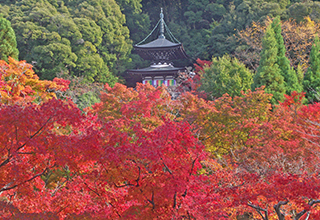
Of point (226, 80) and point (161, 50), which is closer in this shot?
point (226, 80)

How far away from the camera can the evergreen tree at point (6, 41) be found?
20266mm

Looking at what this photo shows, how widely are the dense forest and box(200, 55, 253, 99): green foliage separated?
0.21 ft

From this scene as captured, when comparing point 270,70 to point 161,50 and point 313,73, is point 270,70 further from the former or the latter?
point 161,50

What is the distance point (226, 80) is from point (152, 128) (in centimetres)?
649

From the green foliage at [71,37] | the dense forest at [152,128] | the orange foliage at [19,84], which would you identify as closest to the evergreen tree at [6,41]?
the dense forest at [152,128]

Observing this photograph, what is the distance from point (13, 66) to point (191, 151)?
10160mm

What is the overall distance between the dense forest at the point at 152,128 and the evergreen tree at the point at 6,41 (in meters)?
0.06

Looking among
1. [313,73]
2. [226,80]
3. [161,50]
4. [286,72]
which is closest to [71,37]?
[161,50]

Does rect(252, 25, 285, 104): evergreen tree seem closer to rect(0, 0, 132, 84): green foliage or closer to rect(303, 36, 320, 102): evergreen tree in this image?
rect(303, 36, 320, 102): evergreen tree

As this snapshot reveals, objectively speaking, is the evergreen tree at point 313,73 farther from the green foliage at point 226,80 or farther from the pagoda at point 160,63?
the pagoda at point 160,63

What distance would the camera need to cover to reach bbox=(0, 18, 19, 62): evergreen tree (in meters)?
20.3

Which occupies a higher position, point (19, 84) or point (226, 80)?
point (19, 84)

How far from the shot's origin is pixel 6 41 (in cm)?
2038

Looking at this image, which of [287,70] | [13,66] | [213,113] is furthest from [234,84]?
[13,66]
